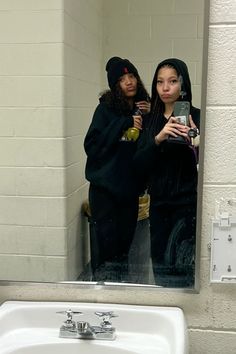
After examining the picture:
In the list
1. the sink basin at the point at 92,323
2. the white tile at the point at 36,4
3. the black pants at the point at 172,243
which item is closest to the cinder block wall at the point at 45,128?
the white tile at the point at 36,4

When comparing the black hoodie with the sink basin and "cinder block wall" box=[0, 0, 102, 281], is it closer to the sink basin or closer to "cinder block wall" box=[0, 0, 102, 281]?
"cinder block wall" box=[0, 0, 102, 281]

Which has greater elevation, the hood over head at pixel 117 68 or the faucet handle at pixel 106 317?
the hood over head at pixel 117 68

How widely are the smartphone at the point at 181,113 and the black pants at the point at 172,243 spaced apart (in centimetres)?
18

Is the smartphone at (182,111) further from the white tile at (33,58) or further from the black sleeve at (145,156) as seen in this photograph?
the white tile at (33,58)

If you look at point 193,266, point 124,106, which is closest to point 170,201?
point 193,266

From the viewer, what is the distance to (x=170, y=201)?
1231mm

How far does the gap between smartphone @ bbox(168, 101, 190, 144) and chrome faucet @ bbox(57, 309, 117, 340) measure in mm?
500

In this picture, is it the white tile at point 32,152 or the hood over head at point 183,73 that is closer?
the hood over head at point 183,73

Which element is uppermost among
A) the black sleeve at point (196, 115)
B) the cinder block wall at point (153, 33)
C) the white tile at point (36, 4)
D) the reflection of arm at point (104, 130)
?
the white tile at point (36, 4)

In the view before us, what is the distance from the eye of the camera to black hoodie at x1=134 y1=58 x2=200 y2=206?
1.17 meters

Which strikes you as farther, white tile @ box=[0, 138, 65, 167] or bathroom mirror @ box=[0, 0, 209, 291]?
white tile @ box=[0, 138, 65, 167]

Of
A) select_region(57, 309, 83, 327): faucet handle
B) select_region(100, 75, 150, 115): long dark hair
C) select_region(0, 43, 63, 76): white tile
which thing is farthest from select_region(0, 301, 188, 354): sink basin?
select_region(0, 43, 63, 76): white tile

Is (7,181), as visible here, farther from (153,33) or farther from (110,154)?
(153,33)

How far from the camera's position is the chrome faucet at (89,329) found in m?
1.15
